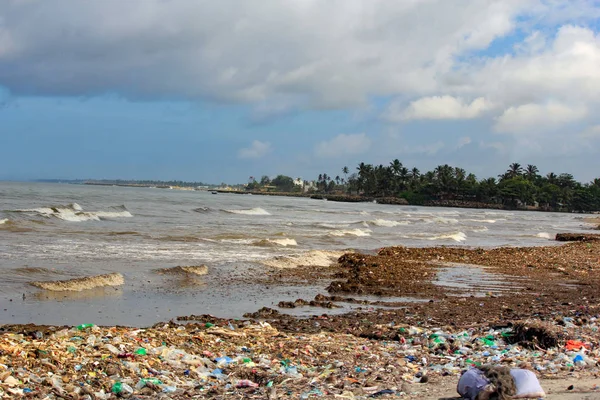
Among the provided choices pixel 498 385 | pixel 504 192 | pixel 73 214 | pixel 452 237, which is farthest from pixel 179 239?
pixel 504 192

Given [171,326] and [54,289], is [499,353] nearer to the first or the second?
[171,326]

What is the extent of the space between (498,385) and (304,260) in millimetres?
14199

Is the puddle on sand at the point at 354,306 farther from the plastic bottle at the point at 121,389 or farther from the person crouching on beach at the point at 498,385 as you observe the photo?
the person crouching on beach at the point at 498,385

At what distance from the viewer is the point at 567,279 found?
17109mm

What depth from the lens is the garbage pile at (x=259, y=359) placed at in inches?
225

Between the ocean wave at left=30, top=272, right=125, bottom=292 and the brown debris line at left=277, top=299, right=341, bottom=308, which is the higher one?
the brown debris line at left=277, top=299, right=341, bottom=308

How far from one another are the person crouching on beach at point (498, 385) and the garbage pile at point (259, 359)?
0.58 meters

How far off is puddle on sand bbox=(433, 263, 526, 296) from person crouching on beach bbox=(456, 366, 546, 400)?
8558 millimetres

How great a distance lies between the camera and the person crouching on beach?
5234 millimetres

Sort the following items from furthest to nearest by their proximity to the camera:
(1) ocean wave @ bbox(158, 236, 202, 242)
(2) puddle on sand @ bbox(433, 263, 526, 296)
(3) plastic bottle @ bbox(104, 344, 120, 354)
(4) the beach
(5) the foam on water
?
(5) the foam on water, (1) ocean wave @ bbox(158, 236, 202, 242), (2) puddle on sand @ bbox(433, 263, 526, 296), (3) plastic bottle @ bbox(104, 344, 120, 354), (4) the beach

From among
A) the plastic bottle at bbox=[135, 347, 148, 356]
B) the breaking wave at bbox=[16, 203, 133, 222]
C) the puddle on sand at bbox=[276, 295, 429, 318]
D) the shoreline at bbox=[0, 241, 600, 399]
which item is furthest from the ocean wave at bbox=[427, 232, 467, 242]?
the plastic bottle at bbox=[135, 347, 148, 356]

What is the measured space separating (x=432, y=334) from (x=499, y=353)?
1.32 metres

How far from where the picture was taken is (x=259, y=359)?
7.02m

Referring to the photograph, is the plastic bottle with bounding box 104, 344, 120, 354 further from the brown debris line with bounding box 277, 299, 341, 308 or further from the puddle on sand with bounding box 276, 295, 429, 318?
the brown debris line with bounding box 277, 299, 341, 308
